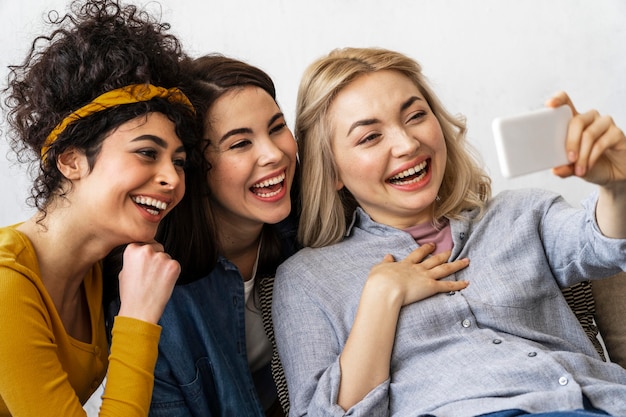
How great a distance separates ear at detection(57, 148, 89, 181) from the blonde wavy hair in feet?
1.91

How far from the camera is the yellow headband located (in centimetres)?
170

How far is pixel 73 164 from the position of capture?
171cm

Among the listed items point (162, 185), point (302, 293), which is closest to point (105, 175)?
point (162, 185)

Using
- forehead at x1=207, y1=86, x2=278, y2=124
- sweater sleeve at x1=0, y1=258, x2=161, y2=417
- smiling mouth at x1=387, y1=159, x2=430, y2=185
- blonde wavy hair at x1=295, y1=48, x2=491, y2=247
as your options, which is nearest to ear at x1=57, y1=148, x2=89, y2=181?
sweater sleeve at x1=0, y1=258, x2=161, y2=417

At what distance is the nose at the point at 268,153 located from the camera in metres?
1.92

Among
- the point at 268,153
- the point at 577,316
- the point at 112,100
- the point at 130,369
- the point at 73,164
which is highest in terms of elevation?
the point at 112,100

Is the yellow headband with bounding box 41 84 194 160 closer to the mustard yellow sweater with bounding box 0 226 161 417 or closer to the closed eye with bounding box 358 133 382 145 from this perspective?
the mustard yellow sweater with bounding box 0 226 161 417

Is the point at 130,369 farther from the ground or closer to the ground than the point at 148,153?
closer to the ground

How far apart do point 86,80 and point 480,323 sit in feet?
3.25

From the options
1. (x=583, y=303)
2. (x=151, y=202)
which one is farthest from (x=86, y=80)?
(x=583, y=303)

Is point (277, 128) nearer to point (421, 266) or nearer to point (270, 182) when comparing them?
point (270, 182)

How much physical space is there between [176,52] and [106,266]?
1.80ft

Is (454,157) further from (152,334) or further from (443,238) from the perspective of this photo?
(152,334)

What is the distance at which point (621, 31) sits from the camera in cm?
262
